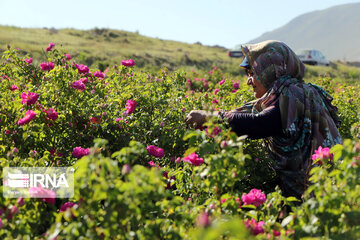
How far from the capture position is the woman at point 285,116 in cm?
253

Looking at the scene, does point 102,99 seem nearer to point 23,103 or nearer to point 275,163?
point 23,103

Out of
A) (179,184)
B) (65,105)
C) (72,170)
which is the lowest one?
(179,184)

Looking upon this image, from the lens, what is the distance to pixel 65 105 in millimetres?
2887

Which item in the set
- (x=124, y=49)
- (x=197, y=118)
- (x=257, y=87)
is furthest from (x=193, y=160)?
(x=124, y=49)

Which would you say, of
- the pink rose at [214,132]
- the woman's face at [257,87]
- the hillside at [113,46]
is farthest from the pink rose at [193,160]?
the hillside at [113,46]

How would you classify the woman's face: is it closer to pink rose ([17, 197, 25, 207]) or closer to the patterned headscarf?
the patterned headscarf

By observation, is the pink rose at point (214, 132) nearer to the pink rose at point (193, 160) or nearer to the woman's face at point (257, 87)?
the pink rose at point (193, 160)

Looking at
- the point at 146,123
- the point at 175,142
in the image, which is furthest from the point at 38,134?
the point at 175,142

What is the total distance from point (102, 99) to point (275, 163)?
5.39 feet

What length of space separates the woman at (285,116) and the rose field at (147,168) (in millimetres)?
167

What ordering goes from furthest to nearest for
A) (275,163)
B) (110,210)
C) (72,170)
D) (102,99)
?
(102,99) → (275,163) → (72,170) → (110,210)

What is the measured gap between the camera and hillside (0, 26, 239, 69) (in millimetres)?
17000

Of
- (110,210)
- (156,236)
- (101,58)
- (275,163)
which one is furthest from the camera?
(101,58)

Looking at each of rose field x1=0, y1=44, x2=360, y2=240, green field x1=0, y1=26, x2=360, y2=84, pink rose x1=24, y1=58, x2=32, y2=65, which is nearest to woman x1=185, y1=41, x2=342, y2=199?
rose field x1=0, y1=44, x2=360, y2=240
